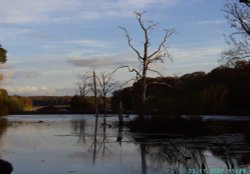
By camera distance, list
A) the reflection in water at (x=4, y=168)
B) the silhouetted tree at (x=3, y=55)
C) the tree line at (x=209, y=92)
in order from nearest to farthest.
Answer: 1. the reflection in water at (x=4, y=168)
2. the silhouetted tree at (x=3, y=55)
3. the tree line at (x=209, y=92)

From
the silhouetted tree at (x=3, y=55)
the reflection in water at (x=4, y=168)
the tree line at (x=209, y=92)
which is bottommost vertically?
the reflection in water at (x=4, y=168)

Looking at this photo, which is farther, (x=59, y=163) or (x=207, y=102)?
(x=207, y=102)

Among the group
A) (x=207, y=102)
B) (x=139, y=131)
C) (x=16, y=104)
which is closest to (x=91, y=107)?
(x=16, y=104)

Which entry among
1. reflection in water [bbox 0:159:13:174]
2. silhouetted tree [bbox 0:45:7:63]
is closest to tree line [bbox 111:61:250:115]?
silhouetted tree [bbox 0:45:7:63]

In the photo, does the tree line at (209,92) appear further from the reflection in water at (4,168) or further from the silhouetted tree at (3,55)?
the reflection in water at (4,168)

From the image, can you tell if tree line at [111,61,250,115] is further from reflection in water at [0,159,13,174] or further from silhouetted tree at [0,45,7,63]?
reflection in water at [0,159,13,174]

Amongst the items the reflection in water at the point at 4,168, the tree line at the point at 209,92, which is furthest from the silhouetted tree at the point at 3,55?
the reflection in water at the point at 4,168

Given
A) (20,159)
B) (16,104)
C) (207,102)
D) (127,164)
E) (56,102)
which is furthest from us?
(56,102)

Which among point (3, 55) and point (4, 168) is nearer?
point (4, 168)

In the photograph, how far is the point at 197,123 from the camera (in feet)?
104

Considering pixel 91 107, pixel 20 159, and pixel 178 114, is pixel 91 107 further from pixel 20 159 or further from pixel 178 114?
pixel 20 159

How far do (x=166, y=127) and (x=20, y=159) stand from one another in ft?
59.5

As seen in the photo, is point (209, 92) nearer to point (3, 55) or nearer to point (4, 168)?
point (3, 55)

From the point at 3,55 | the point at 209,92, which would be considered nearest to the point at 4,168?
the point at 3,55
